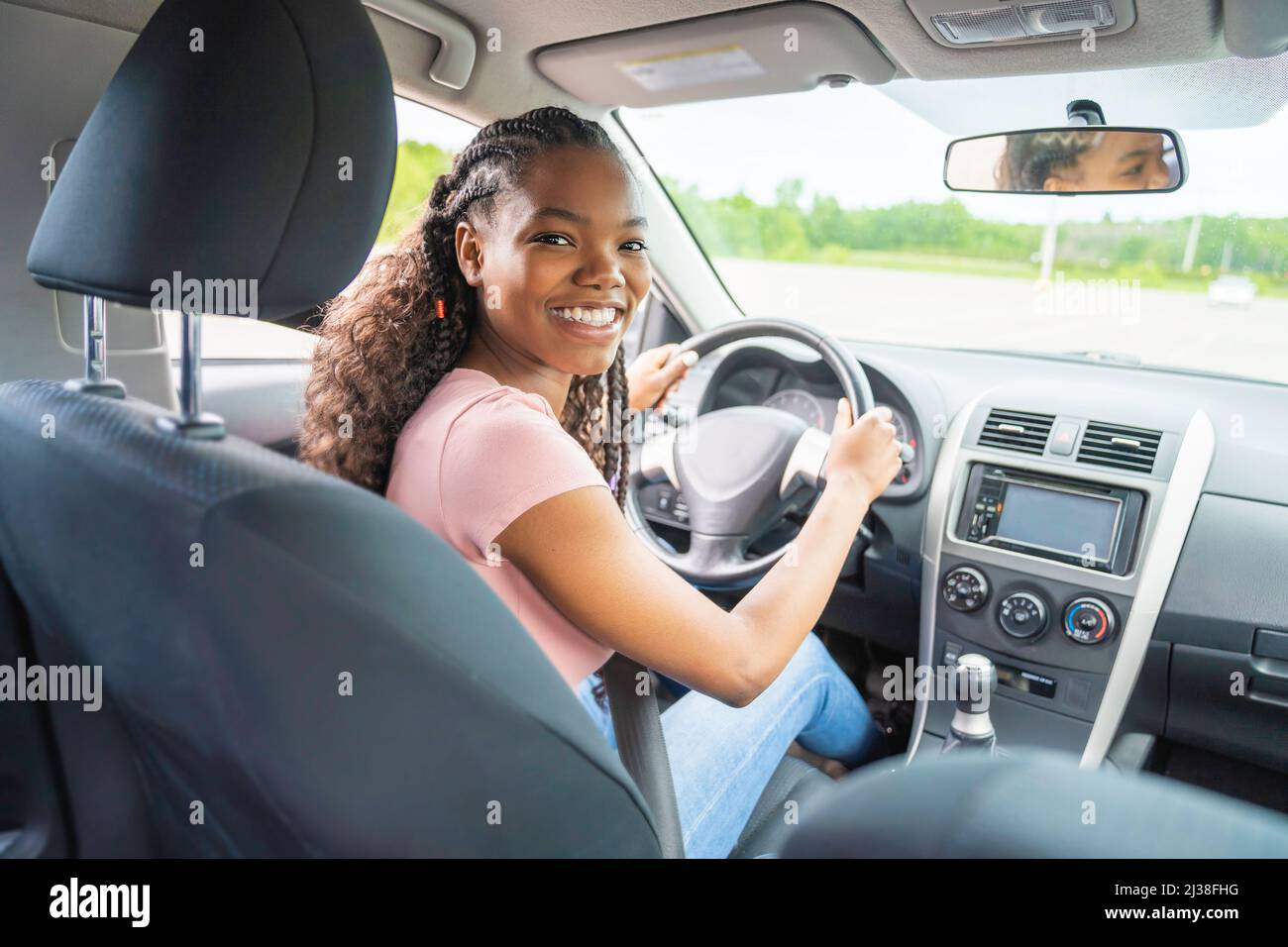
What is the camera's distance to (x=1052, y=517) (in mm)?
2291

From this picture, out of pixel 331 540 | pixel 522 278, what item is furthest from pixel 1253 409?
pixel 331 540

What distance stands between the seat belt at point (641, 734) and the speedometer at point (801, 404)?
1.26 meters

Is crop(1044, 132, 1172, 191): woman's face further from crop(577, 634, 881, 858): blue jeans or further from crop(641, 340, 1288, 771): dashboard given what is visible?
crop(577, 634, 881, 858): blue jeans

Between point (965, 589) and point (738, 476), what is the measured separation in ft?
2.07

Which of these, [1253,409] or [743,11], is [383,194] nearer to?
[743,11]

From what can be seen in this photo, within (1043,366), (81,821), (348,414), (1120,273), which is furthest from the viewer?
(1120,273)

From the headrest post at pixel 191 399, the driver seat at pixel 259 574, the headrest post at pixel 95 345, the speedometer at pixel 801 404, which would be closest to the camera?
the driver seat at pixel 259 574

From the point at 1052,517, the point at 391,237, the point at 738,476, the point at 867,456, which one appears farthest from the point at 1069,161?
the point at 391,237

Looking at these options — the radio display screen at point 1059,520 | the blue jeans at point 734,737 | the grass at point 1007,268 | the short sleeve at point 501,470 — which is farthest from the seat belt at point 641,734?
the grass at point 1007,268

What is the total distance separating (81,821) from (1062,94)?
8.03 feet

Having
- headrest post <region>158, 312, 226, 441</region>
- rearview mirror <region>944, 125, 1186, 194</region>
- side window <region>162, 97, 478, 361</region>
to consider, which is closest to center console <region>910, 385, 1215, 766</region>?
rearview mirror <region>944, 125, 1186, 194</region>

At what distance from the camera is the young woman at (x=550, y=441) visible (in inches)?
48.7

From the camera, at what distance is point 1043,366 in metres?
2.65

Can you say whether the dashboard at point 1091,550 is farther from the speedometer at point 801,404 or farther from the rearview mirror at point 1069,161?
the rearview mirror at point 1069,161
